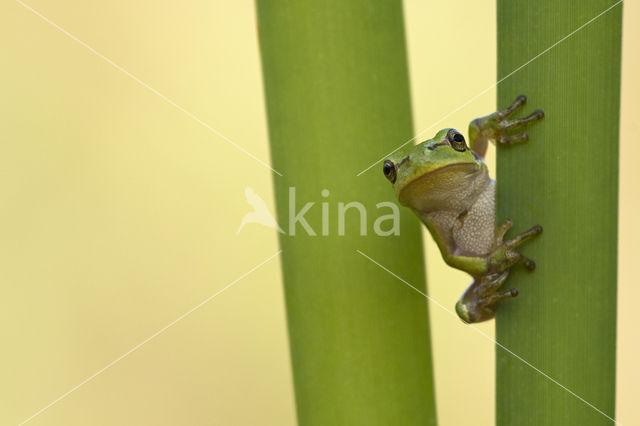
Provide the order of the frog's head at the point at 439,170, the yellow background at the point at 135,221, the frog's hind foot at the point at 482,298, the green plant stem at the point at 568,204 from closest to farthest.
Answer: the green plant stem at the point at 568,204, the frog's hind foot at the point at 482,298, the frog's head at the point at 439,170, the yellow background at the point at 135,221

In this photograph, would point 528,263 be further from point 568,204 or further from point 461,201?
point 461,201

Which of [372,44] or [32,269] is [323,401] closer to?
[372,44]

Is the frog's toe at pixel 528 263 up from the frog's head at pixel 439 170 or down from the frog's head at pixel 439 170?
up

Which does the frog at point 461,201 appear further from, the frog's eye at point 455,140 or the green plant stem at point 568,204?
the green plant stem at point 568,204

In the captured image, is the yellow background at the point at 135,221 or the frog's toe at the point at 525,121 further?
the yellow background at the point at 135,221

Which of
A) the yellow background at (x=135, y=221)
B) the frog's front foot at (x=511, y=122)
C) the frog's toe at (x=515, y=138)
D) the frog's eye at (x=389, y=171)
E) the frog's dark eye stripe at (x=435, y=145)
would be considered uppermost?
the frog's front foot at (x=511, y=122)

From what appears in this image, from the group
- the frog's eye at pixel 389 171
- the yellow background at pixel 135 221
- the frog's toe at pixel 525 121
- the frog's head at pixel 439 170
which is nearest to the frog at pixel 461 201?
the frog's head at pixel 439 170

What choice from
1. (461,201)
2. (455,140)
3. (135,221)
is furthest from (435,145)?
(135,221)
